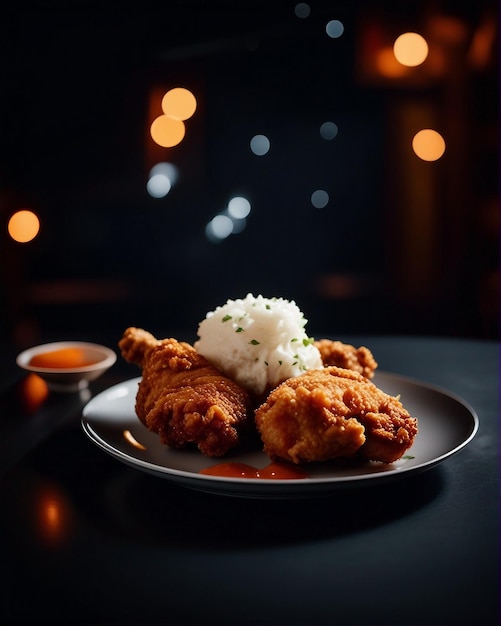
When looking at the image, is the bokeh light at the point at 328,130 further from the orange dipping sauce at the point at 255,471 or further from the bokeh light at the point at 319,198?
the orange dipping sauce at the point at 255,471

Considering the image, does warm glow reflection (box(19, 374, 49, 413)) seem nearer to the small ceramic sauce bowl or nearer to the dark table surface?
the small ceramic sauce bowl

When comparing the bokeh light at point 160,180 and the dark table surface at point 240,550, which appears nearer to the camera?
the dark table surface at point 240,550

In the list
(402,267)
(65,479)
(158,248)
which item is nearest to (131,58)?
(158,248)

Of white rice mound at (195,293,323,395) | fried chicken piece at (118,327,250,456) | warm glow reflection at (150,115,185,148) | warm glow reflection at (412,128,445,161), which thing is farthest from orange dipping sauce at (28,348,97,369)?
warm glow reflection at (412,128,445,161)

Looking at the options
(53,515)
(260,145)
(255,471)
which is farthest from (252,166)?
(53,515)

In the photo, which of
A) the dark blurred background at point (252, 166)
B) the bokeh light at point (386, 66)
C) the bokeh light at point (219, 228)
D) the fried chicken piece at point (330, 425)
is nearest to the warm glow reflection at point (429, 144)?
the dark blurred background at point (252, 166)

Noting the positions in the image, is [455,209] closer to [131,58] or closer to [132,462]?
[131,58]

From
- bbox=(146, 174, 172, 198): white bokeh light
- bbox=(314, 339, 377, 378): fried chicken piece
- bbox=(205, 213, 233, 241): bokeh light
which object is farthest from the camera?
bbox=(205, 213, 233, 241): bokeh light
